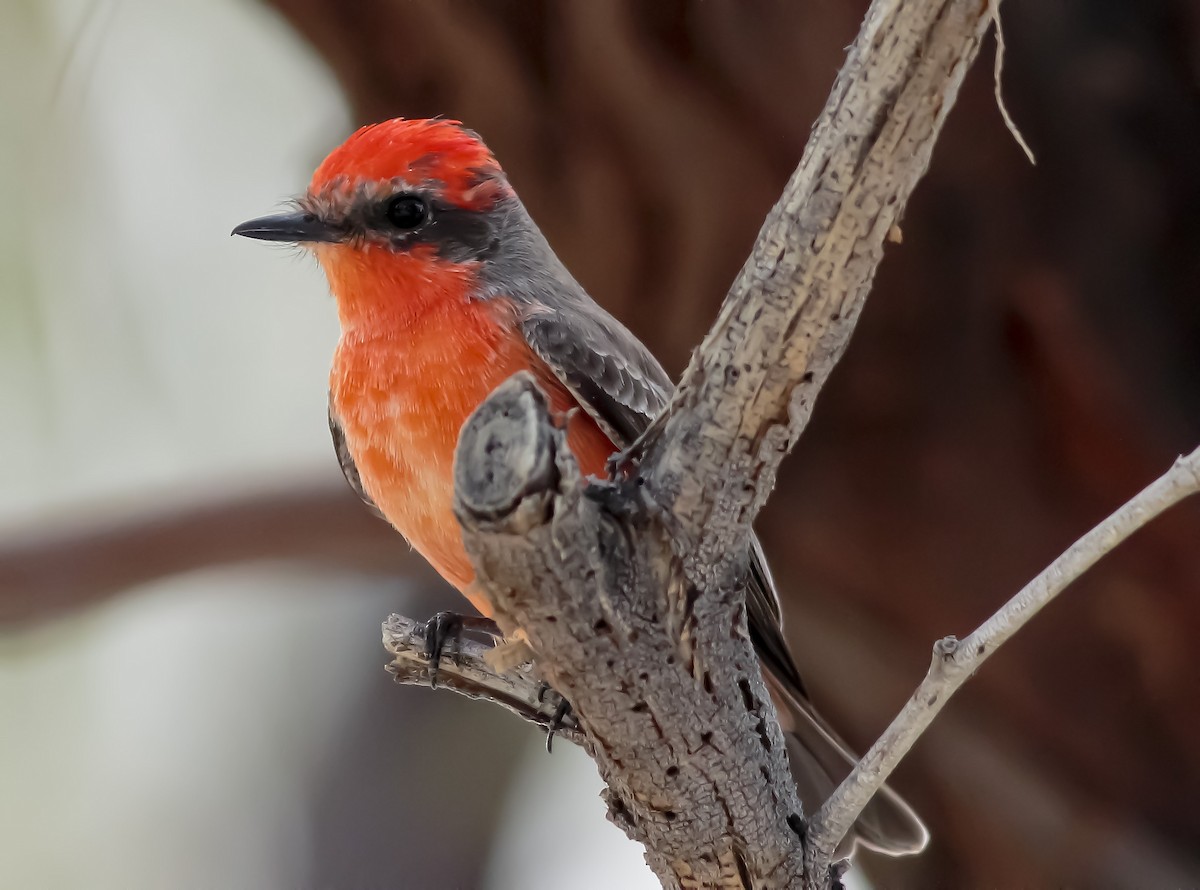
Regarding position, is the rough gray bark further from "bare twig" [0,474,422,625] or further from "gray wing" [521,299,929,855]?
"bare twig" [0,474,422,625]

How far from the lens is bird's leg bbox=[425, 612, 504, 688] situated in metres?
2.15

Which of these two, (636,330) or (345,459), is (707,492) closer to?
(345,459)

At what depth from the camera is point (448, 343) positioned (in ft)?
6.84

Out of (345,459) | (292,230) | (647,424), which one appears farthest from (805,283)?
(345,459)

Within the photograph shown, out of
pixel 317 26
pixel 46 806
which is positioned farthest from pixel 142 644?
pixel 317 26

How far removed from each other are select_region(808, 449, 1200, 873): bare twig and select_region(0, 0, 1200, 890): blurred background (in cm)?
146

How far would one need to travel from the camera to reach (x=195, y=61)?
3.59 metres

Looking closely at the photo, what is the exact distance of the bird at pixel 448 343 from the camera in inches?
80.0

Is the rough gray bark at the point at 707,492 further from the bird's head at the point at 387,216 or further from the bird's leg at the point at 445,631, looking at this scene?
the bird's head at the point at 387,216

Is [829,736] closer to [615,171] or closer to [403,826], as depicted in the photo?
[615,171]

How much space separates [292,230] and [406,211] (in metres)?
0.23

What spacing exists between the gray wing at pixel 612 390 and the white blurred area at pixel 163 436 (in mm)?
1387

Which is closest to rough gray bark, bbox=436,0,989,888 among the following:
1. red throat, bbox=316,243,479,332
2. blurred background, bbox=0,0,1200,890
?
red throat, bbox=316,243,479,332

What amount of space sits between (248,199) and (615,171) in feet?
3.97
